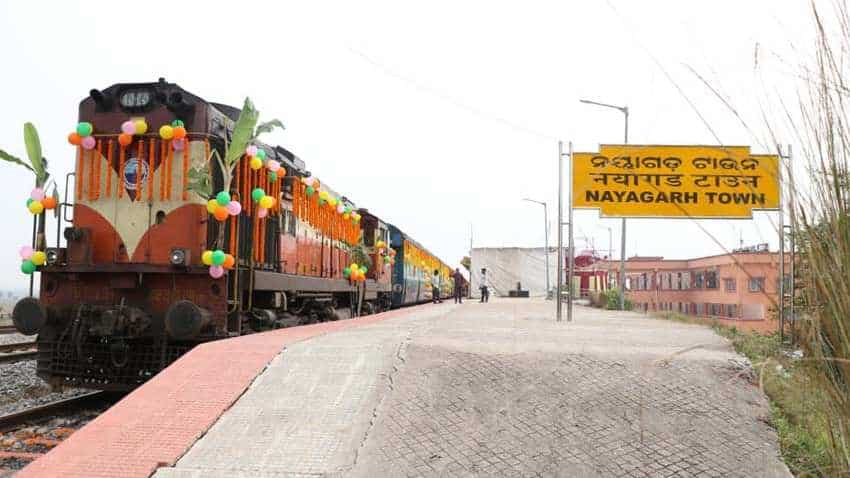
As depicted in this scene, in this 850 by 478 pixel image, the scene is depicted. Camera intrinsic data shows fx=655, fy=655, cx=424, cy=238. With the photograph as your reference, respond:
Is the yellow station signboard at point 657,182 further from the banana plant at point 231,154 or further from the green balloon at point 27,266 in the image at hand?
the green balloon at point 27,266

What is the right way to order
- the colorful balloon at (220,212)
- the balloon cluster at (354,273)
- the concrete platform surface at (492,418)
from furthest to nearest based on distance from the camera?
the balloon cluster at (354,273), the colorful balloon at (220,212), the concrete platform surface at (492,418)

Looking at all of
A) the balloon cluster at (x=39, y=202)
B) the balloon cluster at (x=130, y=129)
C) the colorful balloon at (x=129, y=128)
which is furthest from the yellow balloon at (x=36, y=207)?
the colorful balloon at (x=129, y=128)

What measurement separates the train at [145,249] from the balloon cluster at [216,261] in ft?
0.06

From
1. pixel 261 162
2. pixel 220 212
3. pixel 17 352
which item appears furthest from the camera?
pixel 17 352

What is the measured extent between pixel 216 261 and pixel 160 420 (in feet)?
11.4

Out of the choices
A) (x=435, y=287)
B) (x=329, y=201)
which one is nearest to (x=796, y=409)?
(x=329, y=201)

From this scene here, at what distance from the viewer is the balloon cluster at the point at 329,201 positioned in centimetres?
1278

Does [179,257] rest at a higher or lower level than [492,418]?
higher

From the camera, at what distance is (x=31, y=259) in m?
8.55

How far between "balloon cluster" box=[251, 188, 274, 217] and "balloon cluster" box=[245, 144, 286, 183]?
1.17 ft

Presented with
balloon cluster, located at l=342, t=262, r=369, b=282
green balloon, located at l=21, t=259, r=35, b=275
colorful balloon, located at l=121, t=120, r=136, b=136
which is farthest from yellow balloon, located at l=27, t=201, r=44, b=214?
balloon cluster, located at l=342, t=262, r=369, b=282

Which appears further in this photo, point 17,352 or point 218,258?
point 17,352

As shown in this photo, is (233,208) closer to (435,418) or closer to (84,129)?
(84,129)

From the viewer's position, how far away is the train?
8133 millimetres
